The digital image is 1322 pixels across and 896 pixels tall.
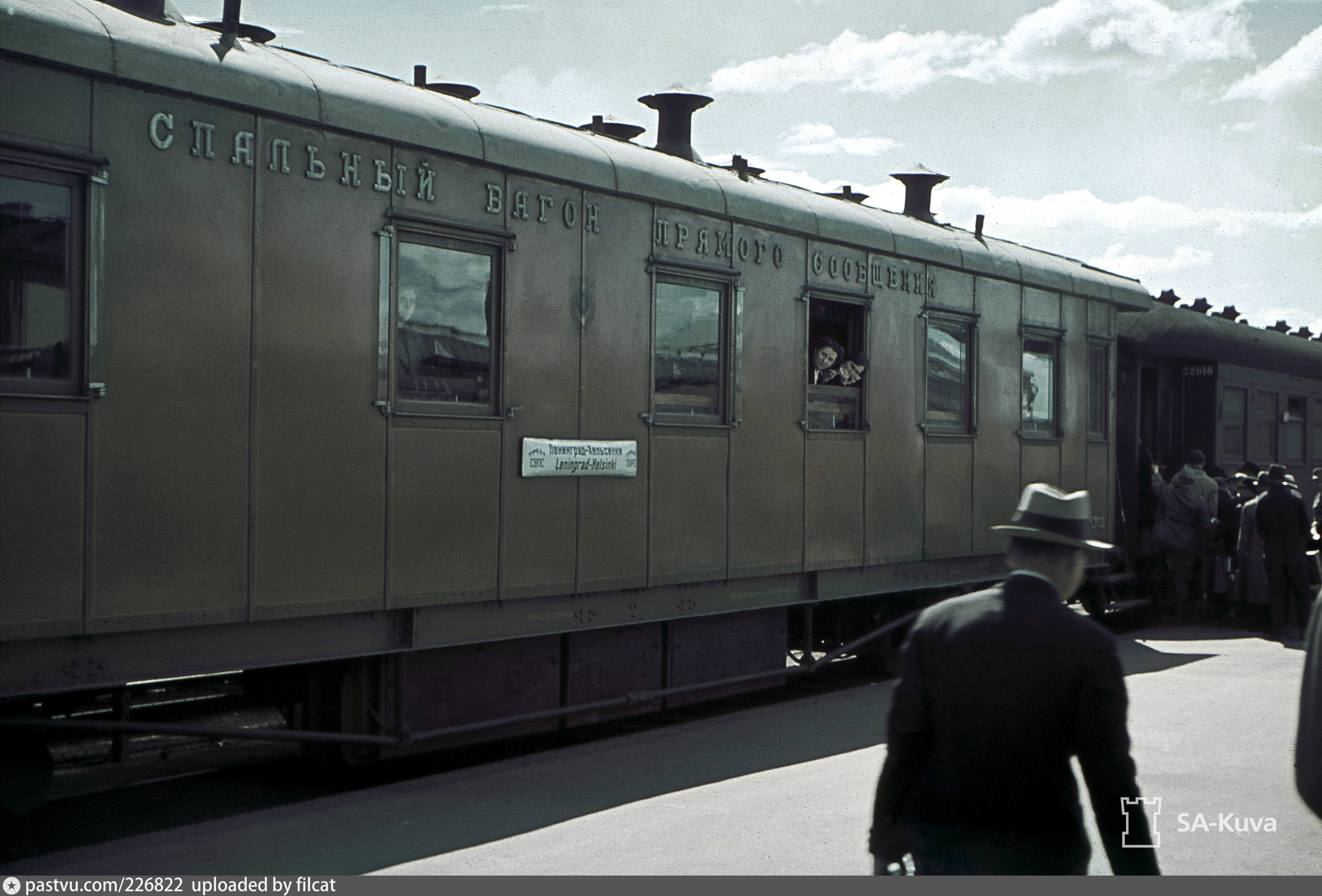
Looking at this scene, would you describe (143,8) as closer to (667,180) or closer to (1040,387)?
(667,180)

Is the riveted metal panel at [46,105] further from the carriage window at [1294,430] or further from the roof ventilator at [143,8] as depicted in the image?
the carriage window at [1294,430]

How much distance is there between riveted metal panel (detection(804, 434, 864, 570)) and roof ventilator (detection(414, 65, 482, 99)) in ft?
10.3

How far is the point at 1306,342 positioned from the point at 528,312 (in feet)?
52.5

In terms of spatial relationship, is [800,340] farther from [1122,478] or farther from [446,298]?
[1122,478]

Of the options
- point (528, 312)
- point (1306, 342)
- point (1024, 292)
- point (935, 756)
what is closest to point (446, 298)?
point (528, 312)

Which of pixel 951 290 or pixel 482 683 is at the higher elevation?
pixel 951 290

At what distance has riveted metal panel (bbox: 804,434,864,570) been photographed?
9.07 meters

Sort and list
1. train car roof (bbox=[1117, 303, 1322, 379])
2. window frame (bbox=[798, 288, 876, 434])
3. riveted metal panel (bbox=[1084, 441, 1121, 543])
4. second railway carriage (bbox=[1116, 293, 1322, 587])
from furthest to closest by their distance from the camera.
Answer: train car roof (bbox=[1117, 303, 1322, 379]), second railway carriage (bbox=[1116, 293, 1322, 587]), riveted metal panel (bbox=[1084, 441, 1121, 543]), window frame (bbox=[798, 288, 876, 434])

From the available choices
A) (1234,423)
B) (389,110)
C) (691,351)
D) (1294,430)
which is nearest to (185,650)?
(389,110)

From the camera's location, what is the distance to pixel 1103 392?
42.2 feet

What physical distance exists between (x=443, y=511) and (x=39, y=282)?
2212 millimetres

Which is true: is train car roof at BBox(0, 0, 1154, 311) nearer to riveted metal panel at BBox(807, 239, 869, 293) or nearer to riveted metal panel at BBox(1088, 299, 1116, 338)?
riveted metal panel at BBox(807, 239, 869, 293)

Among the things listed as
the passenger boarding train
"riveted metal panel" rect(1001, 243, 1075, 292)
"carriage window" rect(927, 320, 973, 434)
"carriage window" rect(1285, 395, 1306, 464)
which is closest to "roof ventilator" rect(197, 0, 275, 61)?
the passenger boarding train
